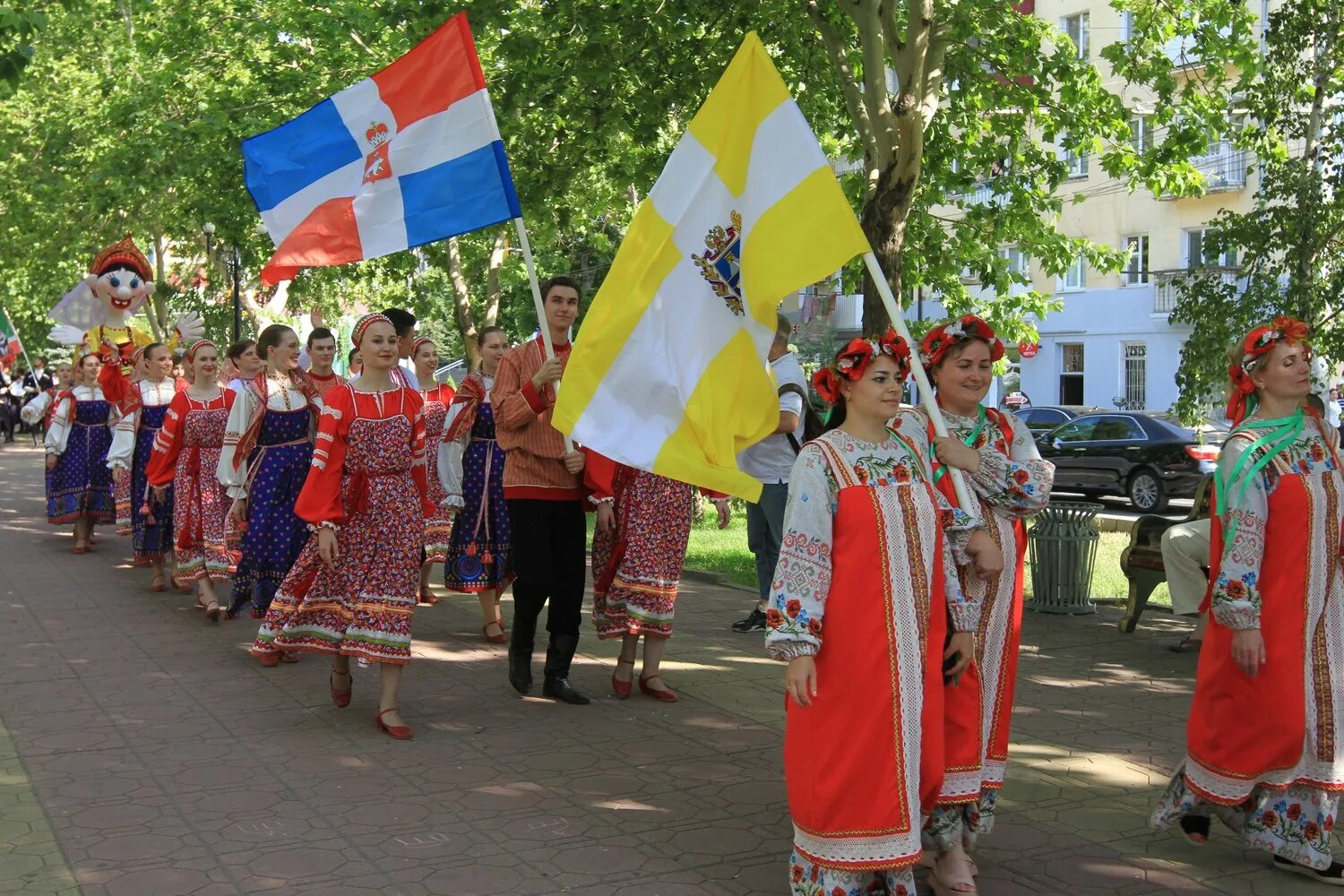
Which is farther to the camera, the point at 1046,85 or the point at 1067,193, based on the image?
the point at 1067,193

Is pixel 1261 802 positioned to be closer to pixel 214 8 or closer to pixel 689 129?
pixel 689 129

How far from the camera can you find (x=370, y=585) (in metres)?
7.31

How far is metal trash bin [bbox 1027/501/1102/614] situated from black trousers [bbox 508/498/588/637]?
14.4 feet

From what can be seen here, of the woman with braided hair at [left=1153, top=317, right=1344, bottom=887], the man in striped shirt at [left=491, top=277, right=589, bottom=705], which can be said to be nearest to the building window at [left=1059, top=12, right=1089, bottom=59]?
the man in striped shirt at [left=491, top=277, right=589, bottom=705]

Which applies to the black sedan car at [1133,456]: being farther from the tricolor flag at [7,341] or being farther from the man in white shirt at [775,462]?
the tricolor flag at [7,341]

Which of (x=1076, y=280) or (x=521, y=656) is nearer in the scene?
(x=521, y=656)

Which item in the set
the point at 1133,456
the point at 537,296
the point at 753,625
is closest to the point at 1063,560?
the point at 753,625

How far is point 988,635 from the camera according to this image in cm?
520

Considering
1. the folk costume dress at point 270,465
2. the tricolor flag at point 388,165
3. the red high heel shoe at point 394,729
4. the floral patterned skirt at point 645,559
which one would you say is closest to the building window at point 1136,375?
the folk costume dress at point 270,465

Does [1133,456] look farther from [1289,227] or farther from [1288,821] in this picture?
[1288,821]

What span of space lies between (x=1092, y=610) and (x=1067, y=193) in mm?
34774

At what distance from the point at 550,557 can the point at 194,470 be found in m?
4.97

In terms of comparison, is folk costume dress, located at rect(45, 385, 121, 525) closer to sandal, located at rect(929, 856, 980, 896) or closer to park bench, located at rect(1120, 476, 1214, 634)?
park bench, located at rect(1120, 476, 1214, 634)

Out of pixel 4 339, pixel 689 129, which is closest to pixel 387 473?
pixel 689 129
